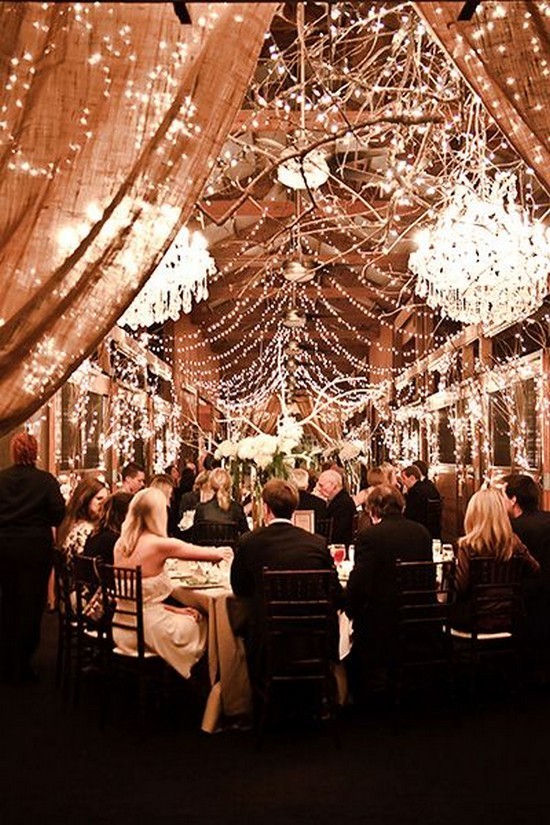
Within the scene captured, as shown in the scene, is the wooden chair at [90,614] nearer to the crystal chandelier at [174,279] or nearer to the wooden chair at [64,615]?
the wooden chair at [64,615]

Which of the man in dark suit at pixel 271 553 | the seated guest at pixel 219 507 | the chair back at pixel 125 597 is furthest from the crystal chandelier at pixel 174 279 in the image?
the man in dark suit at pixel 271 553

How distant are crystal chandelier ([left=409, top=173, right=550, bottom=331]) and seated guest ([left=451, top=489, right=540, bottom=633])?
1443 millimetres

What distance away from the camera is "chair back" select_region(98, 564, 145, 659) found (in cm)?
525

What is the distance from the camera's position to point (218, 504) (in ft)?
28.0

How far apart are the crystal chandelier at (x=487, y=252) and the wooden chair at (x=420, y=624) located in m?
1.89

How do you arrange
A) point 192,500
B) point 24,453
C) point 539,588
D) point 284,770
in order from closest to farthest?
1. point 284,770
2. point 539,588
3. point 24,453
4. point 192,500

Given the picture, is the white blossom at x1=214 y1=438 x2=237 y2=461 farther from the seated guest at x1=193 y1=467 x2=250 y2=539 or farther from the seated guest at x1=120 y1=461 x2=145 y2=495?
the seated guest at x1=120 y1=461 x2=145 y2=495

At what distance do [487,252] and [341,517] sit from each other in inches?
119

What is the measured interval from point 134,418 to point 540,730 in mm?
11263

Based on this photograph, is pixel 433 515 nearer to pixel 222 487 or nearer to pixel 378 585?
pixel 222 487

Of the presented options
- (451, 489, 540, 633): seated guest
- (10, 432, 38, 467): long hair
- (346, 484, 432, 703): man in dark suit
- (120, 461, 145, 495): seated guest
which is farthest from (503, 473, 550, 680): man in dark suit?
(120, 461, 145, 495): seated guest

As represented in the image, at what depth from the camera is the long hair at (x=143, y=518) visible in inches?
213

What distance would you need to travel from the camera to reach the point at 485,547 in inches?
225

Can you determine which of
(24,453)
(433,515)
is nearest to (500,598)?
(24,453)
